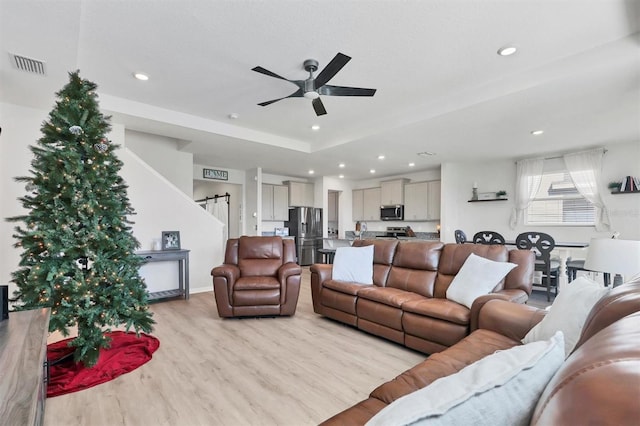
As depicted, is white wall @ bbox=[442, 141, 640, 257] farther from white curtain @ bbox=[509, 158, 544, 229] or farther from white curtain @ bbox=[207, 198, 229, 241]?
white curtain @ bbox=[207, 198, 229, 241]

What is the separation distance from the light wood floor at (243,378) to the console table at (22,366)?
2.09ft

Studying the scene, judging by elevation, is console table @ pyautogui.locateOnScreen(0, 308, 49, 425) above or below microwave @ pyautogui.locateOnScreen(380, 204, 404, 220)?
below

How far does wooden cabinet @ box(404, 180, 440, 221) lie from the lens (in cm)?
695

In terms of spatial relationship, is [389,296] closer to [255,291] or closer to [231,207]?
[255,291]

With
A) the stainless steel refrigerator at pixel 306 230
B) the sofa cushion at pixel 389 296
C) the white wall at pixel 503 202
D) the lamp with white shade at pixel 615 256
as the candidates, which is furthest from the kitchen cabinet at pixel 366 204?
the lamp with white shade at pixel 615 256

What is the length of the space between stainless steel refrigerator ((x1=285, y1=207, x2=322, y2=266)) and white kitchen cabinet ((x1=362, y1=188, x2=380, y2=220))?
138 cm

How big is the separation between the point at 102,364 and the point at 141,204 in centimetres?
261

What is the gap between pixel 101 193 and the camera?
2.35 metres

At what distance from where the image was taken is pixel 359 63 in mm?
2832

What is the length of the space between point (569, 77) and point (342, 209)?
6.59 m

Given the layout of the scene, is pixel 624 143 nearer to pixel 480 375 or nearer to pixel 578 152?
pixel 578 152

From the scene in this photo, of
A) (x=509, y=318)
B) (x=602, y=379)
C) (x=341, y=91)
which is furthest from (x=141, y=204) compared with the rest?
(x=602, y=379)

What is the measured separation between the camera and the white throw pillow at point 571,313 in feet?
4.42

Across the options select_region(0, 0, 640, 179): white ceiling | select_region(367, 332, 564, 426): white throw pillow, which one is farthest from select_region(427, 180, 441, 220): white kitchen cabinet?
select_region(367, 332, 564, 426): white throw pillow
